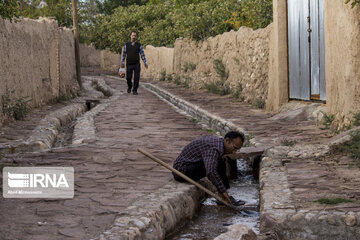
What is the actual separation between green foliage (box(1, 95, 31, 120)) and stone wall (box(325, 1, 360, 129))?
18.5 ft

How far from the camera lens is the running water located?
4801 millimetres

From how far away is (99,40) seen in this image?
41.3 m

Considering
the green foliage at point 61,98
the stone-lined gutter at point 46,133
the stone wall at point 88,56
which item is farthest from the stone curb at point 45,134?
the stone wall at point 88,56

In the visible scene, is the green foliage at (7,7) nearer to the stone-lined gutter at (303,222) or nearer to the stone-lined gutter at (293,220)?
the stone-lined gutter at (293,220)

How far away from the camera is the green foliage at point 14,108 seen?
990 cm

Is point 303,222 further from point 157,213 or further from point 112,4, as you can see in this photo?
point 112,4

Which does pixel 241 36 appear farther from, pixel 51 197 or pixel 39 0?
pixel 39 0

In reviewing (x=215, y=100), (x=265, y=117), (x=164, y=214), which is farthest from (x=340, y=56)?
(x=215, y=100)

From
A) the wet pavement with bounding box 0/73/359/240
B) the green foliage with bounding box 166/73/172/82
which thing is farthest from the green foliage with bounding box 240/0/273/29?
the green foliage with bounding box 166/73/172/82

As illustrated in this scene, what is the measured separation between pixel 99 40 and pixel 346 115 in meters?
35.3

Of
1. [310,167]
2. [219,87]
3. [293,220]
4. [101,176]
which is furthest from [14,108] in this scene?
[219,87]

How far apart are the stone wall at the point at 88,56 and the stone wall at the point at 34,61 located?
3083cm

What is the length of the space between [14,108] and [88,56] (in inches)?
1587

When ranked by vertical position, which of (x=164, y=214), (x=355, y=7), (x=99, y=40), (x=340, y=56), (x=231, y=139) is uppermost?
(x=99, y=40)
